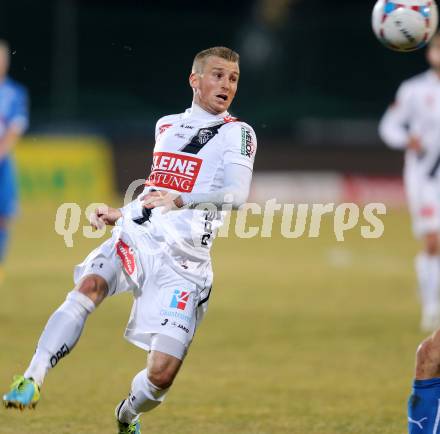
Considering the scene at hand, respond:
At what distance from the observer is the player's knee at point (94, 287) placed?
16.9 feet

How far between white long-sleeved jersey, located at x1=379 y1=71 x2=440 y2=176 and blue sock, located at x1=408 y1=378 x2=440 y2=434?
5.31 metres

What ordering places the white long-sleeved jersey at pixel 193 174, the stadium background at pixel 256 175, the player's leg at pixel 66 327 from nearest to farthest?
the player's leg at pixel 66 327
the white long-sleeved jersey at pixel 193 174
the stadium background at pixel 256 175

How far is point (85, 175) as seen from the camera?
2070 cm

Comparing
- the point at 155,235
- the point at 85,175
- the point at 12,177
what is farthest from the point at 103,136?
the point at 155,235

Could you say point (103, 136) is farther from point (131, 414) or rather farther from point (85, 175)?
point (131, 414)

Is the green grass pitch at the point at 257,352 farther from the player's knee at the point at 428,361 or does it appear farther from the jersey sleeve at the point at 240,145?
the jersey sleeve at the point at 240,145

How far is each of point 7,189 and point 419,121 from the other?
4115 millimetres

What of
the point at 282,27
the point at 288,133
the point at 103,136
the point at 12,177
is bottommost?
the point at 12,177

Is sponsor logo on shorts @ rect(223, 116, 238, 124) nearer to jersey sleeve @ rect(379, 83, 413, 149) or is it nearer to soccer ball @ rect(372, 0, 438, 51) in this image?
soccer ball @ rect(372, 0, 438, 51)

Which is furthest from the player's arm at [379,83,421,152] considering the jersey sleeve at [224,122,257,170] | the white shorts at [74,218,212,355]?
the white shorts at [74,218,212,355]

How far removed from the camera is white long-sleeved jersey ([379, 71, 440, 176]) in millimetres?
10086

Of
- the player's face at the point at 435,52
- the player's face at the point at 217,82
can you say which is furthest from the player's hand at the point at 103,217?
the player's face at the point at 435,52

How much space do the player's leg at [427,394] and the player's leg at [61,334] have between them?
1.55 metres

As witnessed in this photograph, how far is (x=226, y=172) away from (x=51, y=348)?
3.88 ft
